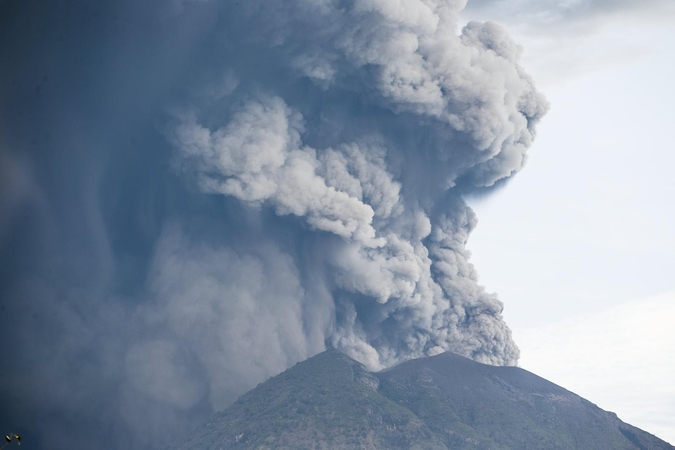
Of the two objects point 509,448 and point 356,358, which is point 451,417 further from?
point 356,358

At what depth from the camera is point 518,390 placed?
76.3 meters

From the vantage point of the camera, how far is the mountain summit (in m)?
61.8

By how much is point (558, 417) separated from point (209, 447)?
31798 millimetres

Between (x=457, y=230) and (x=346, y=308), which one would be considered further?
(x=457, y=230)

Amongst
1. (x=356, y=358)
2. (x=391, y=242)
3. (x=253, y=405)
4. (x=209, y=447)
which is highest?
(x=391, y=242)

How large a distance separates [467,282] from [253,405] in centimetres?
2267

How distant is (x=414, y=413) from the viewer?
68.6m

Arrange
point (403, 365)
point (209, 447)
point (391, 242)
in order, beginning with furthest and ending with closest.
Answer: point (403, 365) < point (391, 242) < point (209, 447)

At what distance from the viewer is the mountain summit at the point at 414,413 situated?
6181 cm

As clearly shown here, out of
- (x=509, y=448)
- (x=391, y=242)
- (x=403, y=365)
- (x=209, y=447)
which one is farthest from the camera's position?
(x=403, y=365)

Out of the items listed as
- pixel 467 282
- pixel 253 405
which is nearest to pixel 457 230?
pixel 467 282

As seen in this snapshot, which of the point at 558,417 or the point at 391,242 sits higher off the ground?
the point at 391,242

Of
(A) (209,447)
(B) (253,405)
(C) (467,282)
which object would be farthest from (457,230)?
(A) (209,447)

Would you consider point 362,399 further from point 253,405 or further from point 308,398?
point 253,405
